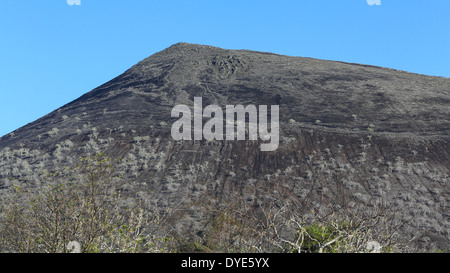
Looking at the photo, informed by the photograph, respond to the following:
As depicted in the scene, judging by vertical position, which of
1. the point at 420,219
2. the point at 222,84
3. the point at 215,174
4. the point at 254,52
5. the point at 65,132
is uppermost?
the point at 254,52

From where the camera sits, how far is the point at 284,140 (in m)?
38.4

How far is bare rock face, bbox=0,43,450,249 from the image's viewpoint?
29844mm

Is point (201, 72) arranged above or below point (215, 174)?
above

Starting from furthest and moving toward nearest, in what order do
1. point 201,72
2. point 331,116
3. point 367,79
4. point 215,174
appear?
point 201,72 → point 367,79 → point 331,116 → point 215,174

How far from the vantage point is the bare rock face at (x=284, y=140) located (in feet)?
97.9

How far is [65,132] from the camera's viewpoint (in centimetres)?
4438

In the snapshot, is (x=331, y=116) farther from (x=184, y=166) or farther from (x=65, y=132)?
(x=65, y=132)

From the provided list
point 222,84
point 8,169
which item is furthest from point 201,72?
point 8,169

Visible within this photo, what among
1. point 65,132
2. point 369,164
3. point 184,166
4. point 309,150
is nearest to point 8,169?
point 65,132

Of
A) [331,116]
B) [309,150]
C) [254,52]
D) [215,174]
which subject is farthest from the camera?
[254,52]

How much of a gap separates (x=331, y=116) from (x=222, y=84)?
18500 millimetres

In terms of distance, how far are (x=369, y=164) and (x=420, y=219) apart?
313 inches

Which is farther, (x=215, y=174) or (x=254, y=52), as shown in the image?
(x=254, y=52)
